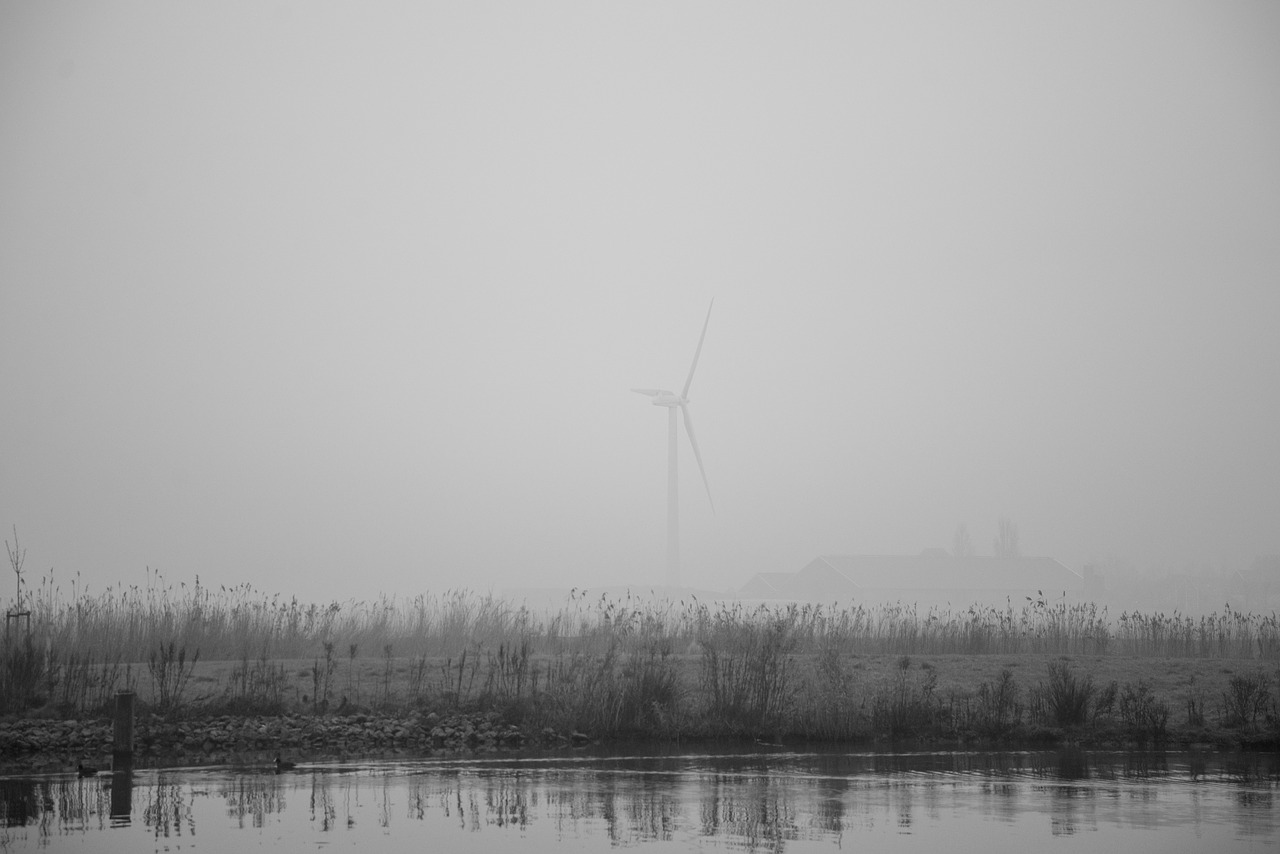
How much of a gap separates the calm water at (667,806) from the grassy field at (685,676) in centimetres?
262

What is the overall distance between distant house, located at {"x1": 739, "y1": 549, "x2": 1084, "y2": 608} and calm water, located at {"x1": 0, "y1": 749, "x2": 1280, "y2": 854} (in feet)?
279

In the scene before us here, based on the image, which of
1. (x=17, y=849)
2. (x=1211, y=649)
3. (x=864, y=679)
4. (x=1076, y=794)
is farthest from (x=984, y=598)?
(x=17, y=849)

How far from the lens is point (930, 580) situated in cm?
10706

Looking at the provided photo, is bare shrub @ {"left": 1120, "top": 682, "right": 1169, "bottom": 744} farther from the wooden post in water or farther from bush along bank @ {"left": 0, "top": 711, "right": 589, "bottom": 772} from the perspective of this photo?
the wooden post in water

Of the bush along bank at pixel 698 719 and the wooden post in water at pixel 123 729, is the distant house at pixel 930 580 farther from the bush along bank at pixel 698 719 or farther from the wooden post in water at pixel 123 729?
the wooden post in water at pixel 123 729

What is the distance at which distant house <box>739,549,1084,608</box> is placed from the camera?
102312 mm

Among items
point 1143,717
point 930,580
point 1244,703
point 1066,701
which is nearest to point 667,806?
point 1066,701

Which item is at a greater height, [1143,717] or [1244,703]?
[1244,703]

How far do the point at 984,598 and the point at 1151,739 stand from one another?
286 feet

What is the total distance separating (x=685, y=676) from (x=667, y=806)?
1011cm

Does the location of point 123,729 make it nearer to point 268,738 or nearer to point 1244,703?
point 268,738

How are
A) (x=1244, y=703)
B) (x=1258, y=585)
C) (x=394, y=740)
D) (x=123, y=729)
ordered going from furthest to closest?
(x=1258, y=585)
(x=1244, y=703)
(x=394, y=740)
(x=123, y=729)

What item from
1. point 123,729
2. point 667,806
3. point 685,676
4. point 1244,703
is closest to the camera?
point 667,806

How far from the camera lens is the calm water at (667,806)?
1120 cm
